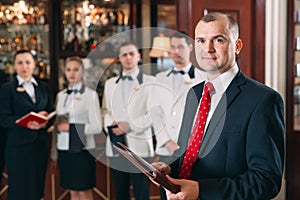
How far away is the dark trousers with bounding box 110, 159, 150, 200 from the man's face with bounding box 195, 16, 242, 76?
2.15m

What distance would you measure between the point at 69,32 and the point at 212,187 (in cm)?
440

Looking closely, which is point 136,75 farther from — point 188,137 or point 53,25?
point 53,25

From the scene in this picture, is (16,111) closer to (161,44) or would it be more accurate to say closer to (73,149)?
(73,149)

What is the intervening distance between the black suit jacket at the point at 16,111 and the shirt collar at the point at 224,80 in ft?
7.71

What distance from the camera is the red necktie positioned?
149 cm

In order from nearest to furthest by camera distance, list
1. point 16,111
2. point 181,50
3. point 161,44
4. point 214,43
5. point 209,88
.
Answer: point 214,43
point 209,88
point 181,50
point 16,111
point 161,44

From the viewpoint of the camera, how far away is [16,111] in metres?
3.58

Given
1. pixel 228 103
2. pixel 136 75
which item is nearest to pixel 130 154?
pixel 228 103

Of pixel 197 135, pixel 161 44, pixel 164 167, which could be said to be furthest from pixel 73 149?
pixel 197 135

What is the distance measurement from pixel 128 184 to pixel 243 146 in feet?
7.45

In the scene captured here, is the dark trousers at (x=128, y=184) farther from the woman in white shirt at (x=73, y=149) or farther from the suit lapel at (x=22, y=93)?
the suit lapel at (x=22, y=93)

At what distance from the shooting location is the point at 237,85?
1.49 meters

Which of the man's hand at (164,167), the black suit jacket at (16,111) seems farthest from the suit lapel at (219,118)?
the black suit jacket at (16,111)

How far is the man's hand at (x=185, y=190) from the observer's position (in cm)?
137
